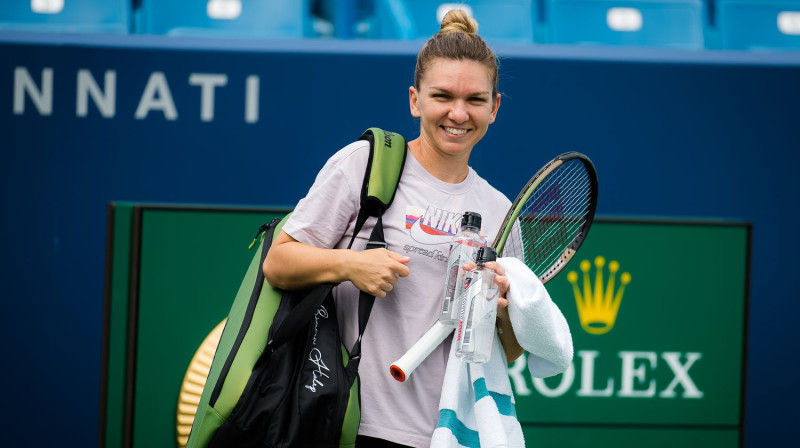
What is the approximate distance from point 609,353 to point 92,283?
5.67 feet

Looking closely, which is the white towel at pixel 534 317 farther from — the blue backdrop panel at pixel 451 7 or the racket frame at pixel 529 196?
the blue backdrop panel at pixel 451 7

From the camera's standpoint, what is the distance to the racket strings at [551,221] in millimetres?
1718

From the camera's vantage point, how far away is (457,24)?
1546mm

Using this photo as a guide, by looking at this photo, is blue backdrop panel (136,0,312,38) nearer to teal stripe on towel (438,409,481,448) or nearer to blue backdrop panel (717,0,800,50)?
blue backdrop panel (717,0,800,50)

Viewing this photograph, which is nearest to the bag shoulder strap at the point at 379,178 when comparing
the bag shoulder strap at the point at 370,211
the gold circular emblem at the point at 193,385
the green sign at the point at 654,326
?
the bag shoulder strap at the point at 370,211

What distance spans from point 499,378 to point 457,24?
0.59m

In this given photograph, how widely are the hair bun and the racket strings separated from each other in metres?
0.33

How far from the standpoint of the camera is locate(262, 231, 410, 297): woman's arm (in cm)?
135

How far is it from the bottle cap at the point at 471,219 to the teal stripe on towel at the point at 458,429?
0.28 meters

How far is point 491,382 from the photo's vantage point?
1440 mm

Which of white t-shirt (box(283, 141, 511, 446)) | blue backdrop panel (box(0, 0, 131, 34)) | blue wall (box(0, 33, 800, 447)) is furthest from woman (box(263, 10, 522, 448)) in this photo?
blue backdrop panel (box(0, 0, 131, 34))

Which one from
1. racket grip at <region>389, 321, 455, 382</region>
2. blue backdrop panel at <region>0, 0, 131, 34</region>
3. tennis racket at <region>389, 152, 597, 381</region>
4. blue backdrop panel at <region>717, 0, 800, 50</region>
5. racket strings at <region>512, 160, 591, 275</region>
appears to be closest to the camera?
racket grip at <region>389, 321, 455, 382</region>

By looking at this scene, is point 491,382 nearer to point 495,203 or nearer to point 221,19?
point 495,203

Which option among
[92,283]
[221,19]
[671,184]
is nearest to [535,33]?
[671,184]
